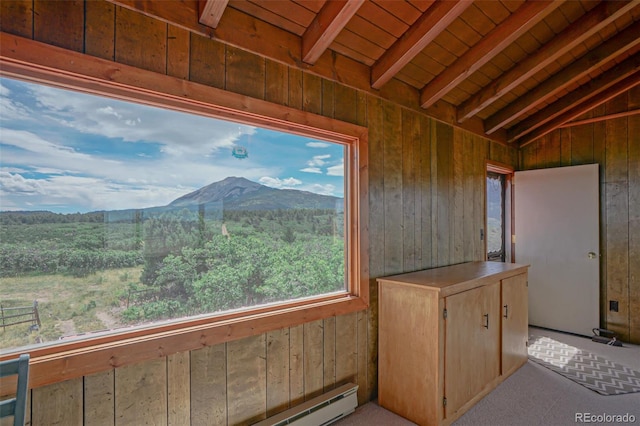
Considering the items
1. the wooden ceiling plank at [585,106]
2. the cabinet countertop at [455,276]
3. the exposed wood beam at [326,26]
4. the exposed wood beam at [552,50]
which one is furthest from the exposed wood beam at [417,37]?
the wooden ceiling plank at [585,106]

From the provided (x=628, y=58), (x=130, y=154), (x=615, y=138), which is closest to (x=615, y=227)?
(x=615, y=138)

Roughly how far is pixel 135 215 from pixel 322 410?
1.62 metres

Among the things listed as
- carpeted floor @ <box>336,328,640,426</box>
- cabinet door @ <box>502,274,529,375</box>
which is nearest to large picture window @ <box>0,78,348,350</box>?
carpeted floor @ <box>336,328,640,426</box>

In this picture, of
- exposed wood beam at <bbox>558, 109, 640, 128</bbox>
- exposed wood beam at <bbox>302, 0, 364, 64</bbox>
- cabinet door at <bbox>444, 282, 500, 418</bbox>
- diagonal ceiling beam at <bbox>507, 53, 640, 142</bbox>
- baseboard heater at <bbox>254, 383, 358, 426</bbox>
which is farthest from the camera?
exposed wood beam at <bbox>558, 109, 640, 128</bbox>

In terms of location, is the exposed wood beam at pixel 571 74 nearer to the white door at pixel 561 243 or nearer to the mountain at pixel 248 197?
the white door at pixel 561 243

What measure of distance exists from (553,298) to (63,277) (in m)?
4.81

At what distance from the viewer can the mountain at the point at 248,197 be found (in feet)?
5.72

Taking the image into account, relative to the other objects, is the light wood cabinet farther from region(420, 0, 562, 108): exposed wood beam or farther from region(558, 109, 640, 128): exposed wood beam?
region(558, 109, 640, 128): exposed wood beam

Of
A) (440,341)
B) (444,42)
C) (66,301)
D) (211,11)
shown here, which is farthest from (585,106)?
(66,301)

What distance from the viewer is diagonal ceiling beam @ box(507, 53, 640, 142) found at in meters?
3.06

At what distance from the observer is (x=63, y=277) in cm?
138

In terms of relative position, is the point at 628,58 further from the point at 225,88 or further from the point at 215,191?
the point at 215,191

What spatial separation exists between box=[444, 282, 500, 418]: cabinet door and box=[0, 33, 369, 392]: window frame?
64 cm

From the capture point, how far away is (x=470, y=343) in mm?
2320
